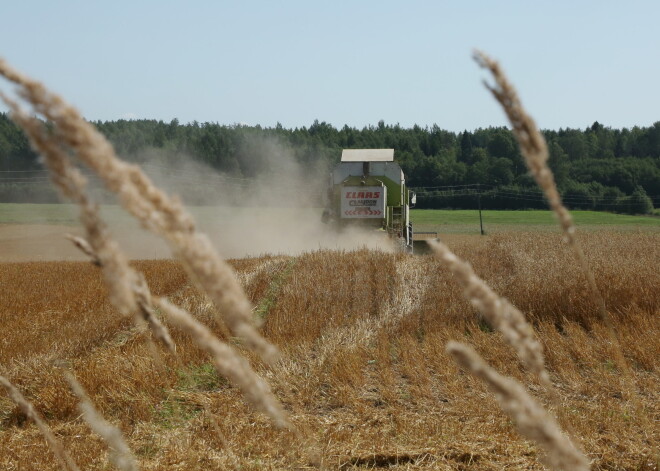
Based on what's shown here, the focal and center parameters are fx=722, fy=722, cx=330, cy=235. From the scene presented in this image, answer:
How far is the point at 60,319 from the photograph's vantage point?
453 inches

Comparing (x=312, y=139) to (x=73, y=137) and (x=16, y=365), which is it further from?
(x=73, y=137)

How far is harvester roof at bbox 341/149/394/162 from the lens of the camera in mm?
20958

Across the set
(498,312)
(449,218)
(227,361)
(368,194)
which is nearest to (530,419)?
(498,312)

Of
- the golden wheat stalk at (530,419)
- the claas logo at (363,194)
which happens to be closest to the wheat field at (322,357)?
the golden wheat stalk at (530,419)

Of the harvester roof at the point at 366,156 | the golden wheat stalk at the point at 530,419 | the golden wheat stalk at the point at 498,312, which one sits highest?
the harvester roof at the point at 366,156

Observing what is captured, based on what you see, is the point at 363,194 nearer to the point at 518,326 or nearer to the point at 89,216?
the point at 518,326

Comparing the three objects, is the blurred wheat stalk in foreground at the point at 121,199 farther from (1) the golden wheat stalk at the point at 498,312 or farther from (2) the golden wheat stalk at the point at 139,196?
(1) the golden wheat stalk at the point at 498,312

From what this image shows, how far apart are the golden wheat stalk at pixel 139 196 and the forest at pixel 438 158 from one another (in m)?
46.0

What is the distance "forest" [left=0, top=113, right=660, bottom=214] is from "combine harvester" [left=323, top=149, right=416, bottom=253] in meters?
26.1

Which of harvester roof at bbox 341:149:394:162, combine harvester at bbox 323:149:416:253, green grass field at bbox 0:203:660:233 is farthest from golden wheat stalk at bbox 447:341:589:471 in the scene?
green grass field at bbox 0:203:660:233

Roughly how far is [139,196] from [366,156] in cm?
2037

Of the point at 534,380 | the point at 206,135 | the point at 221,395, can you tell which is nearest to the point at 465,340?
the point at 534,380

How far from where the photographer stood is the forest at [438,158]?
6278 centimetres

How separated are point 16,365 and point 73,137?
788cm
